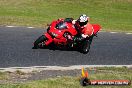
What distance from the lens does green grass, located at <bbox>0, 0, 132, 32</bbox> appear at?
78.3 feet

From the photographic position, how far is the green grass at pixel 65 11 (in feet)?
78.3

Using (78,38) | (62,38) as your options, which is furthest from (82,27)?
(62,38)

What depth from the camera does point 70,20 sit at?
17.2m

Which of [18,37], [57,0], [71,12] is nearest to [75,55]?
[18,37]

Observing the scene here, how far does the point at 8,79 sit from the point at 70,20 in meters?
6.08

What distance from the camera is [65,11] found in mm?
29703

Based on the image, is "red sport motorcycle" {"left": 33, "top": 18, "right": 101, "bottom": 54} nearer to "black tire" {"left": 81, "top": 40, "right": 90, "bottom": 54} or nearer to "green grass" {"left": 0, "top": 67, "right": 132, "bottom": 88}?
"black tire" {"left": 81, "top": 40, "right": 90, "bottom": 54}

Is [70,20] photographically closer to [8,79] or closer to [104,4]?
[8,79]

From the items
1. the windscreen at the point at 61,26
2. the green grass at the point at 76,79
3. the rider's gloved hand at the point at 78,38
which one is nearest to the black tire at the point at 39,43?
the windscreen at the point at 61,26

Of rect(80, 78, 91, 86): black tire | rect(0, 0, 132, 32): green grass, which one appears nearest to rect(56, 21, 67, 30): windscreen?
rect(0, 0, 132, 32): green grass

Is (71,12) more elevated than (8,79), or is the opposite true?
(8,79)

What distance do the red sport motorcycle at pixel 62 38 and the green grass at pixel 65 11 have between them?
17.2ft

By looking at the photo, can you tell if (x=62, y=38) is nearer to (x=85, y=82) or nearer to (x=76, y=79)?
(x=76, y=79)

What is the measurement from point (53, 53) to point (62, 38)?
2.97 ft
